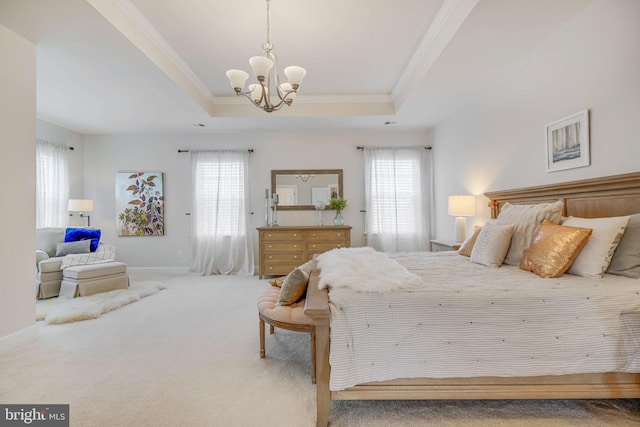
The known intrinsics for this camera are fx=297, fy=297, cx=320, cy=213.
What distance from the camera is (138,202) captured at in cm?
569

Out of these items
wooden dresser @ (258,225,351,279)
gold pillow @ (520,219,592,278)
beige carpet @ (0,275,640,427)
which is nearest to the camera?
beige carpet @ (0,275,640,427)

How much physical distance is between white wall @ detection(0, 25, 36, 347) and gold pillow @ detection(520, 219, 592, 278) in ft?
13.4

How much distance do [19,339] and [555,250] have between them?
420cm

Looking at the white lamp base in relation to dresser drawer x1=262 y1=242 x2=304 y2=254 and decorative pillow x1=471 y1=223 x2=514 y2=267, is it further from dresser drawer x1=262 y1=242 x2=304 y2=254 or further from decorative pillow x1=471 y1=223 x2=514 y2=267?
dresser drawer x1=262 y1=242 x2=304 y2=254

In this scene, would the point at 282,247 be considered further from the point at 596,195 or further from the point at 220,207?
the point at 596,195

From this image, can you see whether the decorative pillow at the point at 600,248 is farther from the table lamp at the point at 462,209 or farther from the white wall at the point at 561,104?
the table lamp at the point at 462,209

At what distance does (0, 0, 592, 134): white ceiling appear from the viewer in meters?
2.46

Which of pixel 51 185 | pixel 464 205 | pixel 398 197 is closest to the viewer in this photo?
pixel 464 205

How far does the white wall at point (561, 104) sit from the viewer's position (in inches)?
81.5

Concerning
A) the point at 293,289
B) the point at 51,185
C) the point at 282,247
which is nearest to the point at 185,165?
the point at 51,185

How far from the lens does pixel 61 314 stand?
10.4ft

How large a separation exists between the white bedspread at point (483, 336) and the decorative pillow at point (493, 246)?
811 millimetres

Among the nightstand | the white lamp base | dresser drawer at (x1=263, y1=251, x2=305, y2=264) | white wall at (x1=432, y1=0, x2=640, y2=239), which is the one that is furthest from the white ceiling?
dresser drawer at (x1=263, y1=251, x2=305, y2=264)

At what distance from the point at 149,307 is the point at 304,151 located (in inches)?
140
